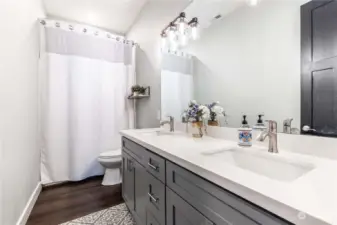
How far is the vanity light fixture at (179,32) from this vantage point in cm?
171

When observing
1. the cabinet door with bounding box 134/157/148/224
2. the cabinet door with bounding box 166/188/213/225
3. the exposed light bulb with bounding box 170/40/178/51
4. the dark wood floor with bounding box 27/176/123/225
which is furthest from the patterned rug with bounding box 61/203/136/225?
the exposed light bulb with bounding box 170/40/178/51

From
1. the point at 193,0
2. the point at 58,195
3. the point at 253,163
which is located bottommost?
the point at 58,195

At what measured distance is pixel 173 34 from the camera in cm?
193

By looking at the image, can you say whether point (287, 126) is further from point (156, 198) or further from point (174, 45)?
point (174, 45)

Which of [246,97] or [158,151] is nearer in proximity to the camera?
[158,151]

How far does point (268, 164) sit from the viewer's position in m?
0.89

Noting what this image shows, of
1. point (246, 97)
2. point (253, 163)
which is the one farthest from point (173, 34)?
point (253, 163)

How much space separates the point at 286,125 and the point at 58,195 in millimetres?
2435

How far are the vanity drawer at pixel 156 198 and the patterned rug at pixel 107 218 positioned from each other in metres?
0.60

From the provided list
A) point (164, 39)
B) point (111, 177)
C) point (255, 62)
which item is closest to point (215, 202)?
point (255, 62)

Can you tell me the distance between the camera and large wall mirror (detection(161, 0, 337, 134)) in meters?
1.00

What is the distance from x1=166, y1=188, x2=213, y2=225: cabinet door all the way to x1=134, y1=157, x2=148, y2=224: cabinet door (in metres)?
0.35

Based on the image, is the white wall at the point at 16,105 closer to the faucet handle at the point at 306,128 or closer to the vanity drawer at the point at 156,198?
the vanity drawer at the point at 156,198

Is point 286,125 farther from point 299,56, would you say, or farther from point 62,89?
point 62,89
